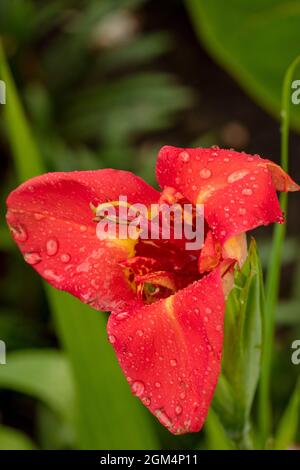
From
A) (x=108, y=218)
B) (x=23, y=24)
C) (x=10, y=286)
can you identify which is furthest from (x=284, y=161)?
(x=23, y=24)

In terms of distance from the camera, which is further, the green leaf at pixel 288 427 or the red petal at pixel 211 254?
the green leaf at pixel 288 427

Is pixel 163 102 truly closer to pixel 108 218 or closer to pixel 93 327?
pixel 93 327

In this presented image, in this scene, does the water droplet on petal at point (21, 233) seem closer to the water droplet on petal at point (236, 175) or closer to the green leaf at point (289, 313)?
the water droplet on petal at point (236, 175)

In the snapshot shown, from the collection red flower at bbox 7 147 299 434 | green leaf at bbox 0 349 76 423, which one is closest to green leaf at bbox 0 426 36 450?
green leaf at bbox 0 349 76 423

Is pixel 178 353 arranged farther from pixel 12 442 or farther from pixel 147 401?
pixel 12 442

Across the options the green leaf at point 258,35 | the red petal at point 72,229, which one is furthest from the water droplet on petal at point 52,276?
the green leaf at point 258,35

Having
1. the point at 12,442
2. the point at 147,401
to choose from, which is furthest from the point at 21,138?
the point at 12,442
